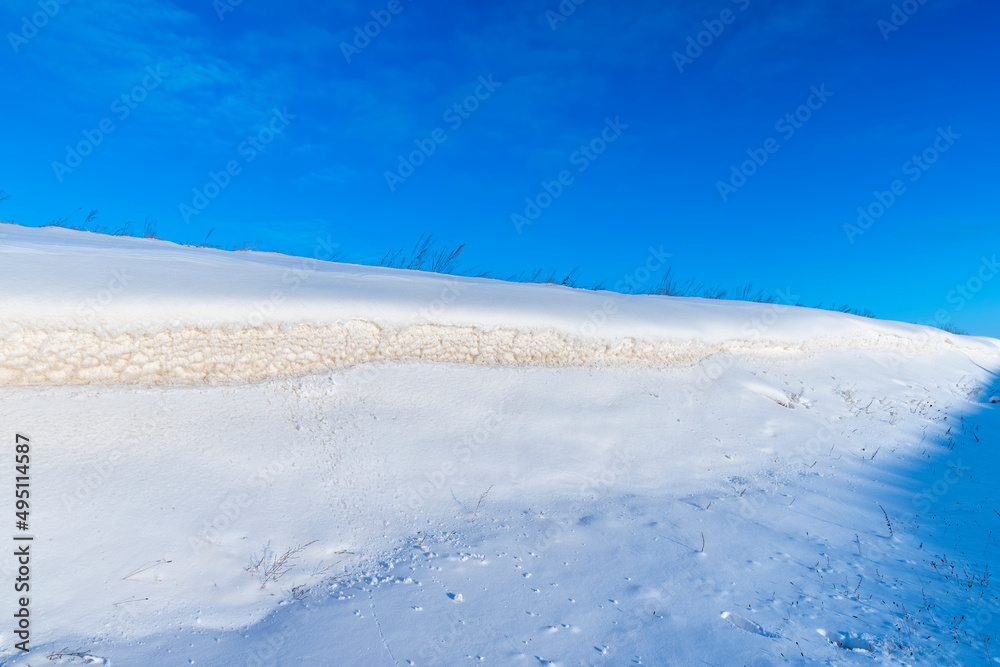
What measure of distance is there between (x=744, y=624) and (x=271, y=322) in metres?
4.33

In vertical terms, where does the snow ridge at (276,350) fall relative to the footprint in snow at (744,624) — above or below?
below

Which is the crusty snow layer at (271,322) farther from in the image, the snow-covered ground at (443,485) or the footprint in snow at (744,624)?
the footprint in snow at (744,624)

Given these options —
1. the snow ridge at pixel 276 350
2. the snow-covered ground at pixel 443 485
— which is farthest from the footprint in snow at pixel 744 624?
the snow ridge at pixel 276 350

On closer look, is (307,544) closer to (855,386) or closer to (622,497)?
(622,497)

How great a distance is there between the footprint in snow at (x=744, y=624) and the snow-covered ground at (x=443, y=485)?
0.06 ft

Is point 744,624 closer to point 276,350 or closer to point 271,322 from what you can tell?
point 276,350

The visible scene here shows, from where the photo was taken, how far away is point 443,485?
4.21 metres

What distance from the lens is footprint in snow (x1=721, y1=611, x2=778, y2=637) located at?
8.80ft

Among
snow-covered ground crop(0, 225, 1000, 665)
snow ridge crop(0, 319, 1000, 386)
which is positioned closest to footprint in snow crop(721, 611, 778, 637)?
snow-covered ground crop(0, 225, 1000, 665)

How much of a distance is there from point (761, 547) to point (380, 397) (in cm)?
335

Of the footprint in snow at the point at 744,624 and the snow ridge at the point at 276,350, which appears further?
the snow ridge at the point at 276,350

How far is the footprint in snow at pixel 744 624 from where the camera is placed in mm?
2683

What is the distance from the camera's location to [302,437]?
170 inches

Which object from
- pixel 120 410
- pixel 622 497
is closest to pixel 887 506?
pixel 622 497
